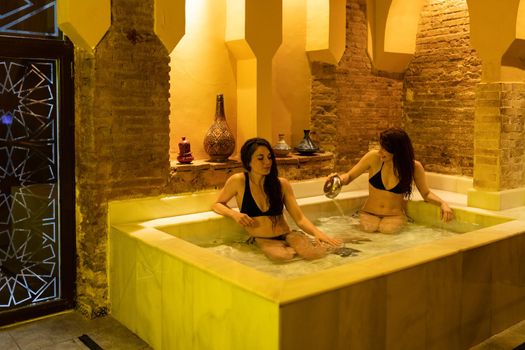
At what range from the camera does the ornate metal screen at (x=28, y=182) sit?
433 centimetres

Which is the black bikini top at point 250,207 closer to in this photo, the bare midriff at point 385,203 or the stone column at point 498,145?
the bare midriff at point 385,203

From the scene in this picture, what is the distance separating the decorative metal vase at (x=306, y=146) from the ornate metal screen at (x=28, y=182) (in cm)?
273

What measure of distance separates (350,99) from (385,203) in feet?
5.79

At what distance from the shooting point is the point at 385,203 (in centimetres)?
568

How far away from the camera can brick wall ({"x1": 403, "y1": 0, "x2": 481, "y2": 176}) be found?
6914mm

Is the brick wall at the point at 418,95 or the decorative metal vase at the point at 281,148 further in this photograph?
the brick wall at the point at 418,95

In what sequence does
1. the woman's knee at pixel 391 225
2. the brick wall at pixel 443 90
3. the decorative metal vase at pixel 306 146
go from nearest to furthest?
1. the woman's knee at pixel 391 225
2. the decorative metal vase at pixel 306 146
3. the brick wall at pixel 443 90

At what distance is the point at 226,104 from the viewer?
6.16m

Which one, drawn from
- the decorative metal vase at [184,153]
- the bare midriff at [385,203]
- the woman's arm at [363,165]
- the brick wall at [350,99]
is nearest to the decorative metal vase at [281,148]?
the brick wall at [350,99]

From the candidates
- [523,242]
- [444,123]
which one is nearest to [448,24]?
[444,123]

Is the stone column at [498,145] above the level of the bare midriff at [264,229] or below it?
above

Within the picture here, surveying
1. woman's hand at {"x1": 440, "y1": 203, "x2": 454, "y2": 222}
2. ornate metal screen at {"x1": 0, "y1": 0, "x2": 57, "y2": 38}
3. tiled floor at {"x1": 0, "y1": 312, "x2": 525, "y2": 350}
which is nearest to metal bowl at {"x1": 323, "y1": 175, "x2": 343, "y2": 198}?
woman's hand at {"x1": 440, "y1": 203, "x2": 454, "y2": 222}

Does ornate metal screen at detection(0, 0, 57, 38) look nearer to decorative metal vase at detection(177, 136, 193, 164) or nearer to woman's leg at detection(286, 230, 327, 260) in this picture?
decorative metal vase at detection(177, 136, 193, 164)

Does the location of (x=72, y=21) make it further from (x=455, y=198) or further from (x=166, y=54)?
(x=455, y=198)
